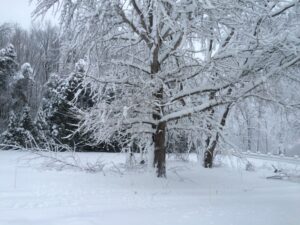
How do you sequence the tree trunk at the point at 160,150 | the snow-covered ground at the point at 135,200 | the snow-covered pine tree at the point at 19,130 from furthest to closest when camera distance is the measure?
the snow-covered pine tree at the point at 19,130
the tree trunk at the point at 160,150
the snow-covered ground at the point at 135,200

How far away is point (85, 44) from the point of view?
27.2ft

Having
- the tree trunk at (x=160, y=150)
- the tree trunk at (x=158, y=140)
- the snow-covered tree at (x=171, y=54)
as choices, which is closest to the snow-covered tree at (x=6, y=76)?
the snow-covered tree at (x=171, y=54)

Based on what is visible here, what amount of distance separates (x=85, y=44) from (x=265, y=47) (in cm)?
391

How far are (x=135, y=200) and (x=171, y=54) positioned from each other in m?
3.97

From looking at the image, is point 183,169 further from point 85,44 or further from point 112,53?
point 85,44

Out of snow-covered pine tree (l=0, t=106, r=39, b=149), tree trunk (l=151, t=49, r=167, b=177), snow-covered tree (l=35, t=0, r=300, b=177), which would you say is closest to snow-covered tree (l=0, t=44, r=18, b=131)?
snow-covered pine tree (l=0, t=106, r=39, b=149)

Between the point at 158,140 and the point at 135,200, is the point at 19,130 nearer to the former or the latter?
the point at 158,140

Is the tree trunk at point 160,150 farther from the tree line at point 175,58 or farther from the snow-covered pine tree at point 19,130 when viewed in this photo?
the snow-covered pine tree at point 19,130

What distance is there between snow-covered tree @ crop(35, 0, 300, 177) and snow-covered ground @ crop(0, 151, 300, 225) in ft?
4.24

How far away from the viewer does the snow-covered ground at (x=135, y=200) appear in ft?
18.7

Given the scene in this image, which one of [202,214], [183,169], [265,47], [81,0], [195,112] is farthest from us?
[183,169]

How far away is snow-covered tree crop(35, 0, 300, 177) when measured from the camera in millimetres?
7824

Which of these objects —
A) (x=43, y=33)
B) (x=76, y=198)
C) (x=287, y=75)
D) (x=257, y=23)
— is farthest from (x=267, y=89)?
(x=43, y=33)

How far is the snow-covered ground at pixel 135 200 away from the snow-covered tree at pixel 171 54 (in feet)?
4.24
